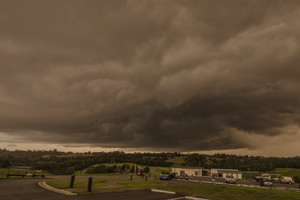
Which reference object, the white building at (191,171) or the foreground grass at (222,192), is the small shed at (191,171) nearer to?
the white building at (191,171)

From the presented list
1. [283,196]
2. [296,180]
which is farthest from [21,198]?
[296,180]

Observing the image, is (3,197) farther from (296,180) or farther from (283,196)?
(296,180)

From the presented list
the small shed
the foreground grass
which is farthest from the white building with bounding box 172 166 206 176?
the foreground grass

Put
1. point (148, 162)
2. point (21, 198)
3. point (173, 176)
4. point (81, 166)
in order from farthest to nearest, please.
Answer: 1. point (148, 162)
2. point (81, 166)
3. point (173, 176)
4. point (21, 198)

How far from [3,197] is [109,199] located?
8.70 m

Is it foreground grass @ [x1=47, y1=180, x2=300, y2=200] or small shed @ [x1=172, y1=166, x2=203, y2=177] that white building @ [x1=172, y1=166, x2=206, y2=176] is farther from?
foreground grass @ [x1=47, y1=180, x2=300, y2=200]

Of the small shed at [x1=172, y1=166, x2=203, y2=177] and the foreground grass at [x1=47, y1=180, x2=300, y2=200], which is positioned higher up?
the foreground grass at [x1=47, y1=180, x2=300, y2=200]

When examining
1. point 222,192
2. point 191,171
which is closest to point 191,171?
point 191,171

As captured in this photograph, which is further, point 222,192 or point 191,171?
point 191,171

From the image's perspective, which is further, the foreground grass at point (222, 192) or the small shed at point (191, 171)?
the small shed at point (191, 171)

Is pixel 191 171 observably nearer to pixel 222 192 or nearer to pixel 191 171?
pixel 191 171

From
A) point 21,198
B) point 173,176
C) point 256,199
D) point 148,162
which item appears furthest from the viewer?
point 148,162

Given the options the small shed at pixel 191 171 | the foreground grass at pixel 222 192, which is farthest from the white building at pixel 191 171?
the foreground grass at pixel 222 192

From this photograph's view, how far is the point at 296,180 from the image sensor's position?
2662 inches
